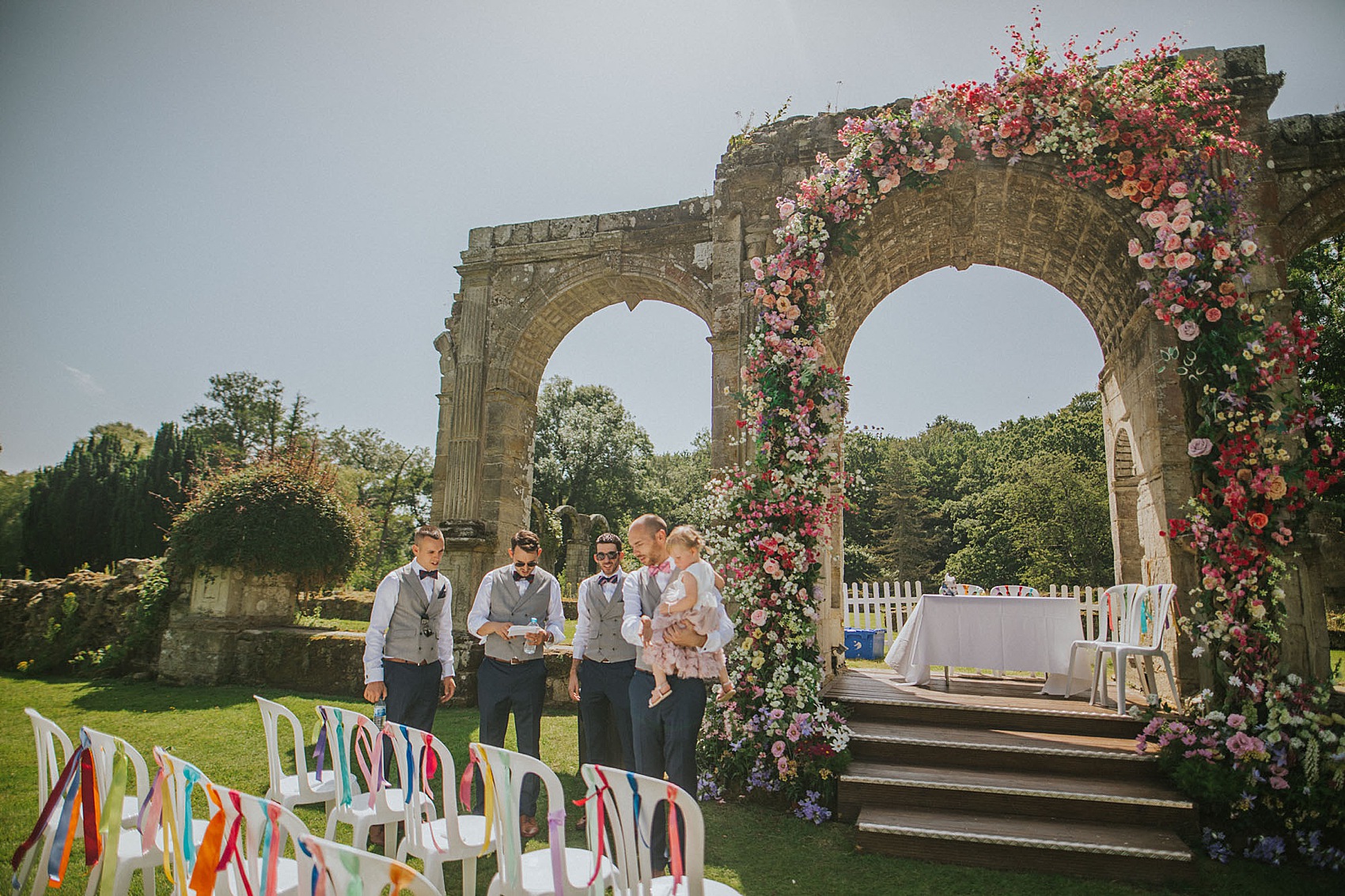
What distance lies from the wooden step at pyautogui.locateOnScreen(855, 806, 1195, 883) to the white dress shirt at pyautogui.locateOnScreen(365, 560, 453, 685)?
2.66 meters

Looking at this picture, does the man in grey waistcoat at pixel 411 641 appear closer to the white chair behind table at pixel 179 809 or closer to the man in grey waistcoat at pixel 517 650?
the man in grey waistcoat at pixel 517 650

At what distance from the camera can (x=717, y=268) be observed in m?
6.47

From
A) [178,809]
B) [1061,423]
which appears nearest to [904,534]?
[1061,423]

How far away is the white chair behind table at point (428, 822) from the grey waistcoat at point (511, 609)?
127 cm

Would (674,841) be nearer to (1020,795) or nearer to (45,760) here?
(45,760)

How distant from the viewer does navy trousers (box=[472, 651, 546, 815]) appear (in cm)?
418

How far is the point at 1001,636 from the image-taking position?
6164mm

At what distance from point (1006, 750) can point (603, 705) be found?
8.51ft

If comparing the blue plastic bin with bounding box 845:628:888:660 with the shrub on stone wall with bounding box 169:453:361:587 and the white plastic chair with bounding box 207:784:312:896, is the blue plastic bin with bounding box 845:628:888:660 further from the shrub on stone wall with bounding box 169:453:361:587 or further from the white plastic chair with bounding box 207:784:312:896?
the white plastic chair with bounding box 207:784:312:896

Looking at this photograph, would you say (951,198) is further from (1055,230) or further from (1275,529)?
(1275,529)

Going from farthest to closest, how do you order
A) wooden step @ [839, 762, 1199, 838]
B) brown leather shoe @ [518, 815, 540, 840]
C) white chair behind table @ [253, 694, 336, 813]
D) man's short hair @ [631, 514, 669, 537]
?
brown leather shoe @ [518, 815, 540, 840] < wooden step @ [839, 762, 1199, 838] < man's short hair @ [631, 514, 669, 537] < white chair behind table @ [253, 694, 336, 813]

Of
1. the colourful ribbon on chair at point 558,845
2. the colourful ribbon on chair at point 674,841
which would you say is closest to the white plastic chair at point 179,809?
the colourful ribbon on chair at point 558,845

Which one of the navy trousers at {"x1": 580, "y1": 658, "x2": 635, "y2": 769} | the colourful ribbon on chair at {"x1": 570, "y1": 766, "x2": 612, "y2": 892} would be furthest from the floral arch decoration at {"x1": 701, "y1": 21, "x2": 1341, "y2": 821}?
the colourful ribbon on chair at {"x1": 570, "y1": 766, "x2": 612, "y2": 892}

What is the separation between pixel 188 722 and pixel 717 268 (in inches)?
247
